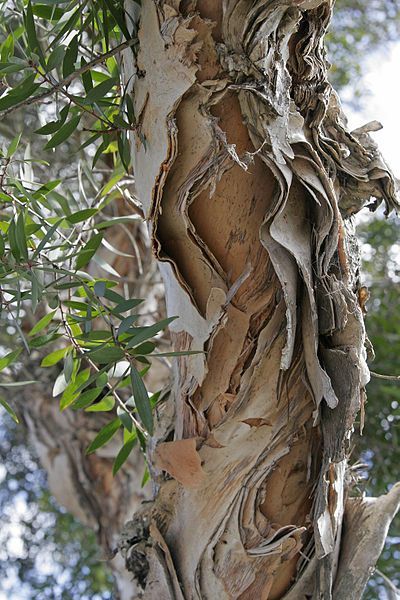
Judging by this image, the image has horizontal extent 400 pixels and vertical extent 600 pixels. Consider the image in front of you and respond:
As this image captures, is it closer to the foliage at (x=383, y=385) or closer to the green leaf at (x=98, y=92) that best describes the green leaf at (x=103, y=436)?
the green leaf at (x=98, y=92)

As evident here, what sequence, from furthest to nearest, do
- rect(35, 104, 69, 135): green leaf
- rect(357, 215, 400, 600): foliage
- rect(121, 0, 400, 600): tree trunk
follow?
rect(357, 215, 400, 600): foliage < rect(35, 104, 69, 135): green leaf < rect(121, 0, 400, 600): tree trunk

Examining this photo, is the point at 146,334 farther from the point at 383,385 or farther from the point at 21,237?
→ the point at 383,385

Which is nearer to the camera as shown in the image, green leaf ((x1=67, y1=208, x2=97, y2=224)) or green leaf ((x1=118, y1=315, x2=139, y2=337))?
green leaf ((x1=118, y1=315, x2=139, y2=337))

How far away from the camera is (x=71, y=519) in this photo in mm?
2496

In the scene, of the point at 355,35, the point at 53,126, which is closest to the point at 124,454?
the point at 53,126

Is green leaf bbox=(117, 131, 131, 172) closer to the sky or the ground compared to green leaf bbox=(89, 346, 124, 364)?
closer to the sky

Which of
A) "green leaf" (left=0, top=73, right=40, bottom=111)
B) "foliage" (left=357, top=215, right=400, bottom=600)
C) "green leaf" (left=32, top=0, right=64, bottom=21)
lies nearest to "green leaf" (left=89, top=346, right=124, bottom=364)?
"green leaf" (left=0, top=73, right=40, bottom=111)

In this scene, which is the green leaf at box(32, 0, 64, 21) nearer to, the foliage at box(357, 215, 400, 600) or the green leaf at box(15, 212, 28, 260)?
the green leaf at box(15, 212, 28, 260)

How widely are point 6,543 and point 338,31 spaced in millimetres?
1856

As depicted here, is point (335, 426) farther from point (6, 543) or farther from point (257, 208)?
point (6, 543)

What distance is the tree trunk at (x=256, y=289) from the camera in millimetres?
601

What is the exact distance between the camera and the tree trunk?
1.97ft

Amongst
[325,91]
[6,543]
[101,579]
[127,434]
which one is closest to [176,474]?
[127,434]

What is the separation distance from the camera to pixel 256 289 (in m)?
0.64
